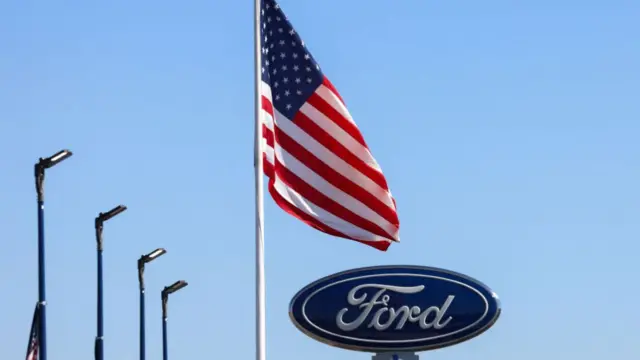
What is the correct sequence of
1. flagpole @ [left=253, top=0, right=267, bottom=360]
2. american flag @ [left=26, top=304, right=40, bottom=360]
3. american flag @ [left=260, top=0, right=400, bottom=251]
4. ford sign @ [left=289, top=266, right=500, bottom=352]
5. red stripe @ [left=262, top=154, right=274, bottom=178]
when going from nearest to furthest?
1. flagpole @ [left=253, top=0, right=267, bottom=360]
2. red stripe @ [left=262, top=154, right=274, bottom=178]
3. american flag @ [left=260, top=0, right=400, bottom=251]
4. american flag @ [left=26, top=304, right=40, bottom=360]
5. ford sign @ [left=289, top=266, right=500, bottom=352]

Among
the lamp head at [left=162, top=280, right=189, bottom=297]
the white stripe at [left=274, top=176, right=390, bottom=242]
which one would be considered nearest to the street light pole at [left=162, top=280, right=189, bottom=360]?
the lamp head at [left=162, top=280, right=189, bottom=297]

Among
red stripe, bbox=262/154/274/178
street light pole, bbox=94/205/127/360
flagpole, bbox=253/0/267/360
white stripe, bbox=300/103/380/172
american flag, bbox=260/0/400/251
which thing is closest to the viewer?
flagpole, bbox=253/0/267/360

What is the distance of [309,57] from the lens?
25859mm

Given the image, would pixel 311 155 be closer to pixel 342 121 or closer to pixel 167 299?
pixel 342 121

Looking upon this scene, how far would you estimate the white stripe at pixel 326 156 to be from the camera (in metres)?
25.8

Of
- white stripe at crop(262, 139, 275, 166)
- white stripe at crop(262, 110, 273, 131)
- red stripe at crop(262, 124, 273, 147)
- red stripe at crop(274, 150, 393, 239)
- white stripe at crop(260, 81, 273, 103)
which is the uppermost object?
white stripe at crop(260, 81, 273, 103)

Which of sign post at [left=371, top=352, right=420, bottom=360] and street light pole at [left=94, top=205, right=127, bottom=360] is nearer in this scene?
street light pole at [left=94, top=205, right=127, bottom=360]

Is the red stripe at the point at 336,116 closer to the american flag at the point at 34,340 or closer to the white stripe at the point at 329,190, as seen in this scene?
the white stripe at the point at 329,190

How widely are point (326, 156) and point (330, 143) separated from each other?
0.23 m

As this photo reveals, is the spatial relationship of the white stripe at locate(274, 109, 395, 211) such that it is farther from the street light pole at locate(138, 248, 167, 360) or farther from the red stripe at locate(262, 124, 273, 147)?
the street light pole at locate(138, 248, 167, 360)

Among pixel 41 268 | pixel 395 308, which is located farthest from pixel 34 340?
pixel 395 308

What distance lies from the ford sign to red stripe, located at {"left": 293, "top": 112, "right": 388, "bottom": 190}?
37.3ft

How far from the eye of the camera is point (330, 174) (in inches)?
1016

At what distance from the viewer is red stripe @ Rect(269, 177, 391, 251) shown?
25.3 meters
